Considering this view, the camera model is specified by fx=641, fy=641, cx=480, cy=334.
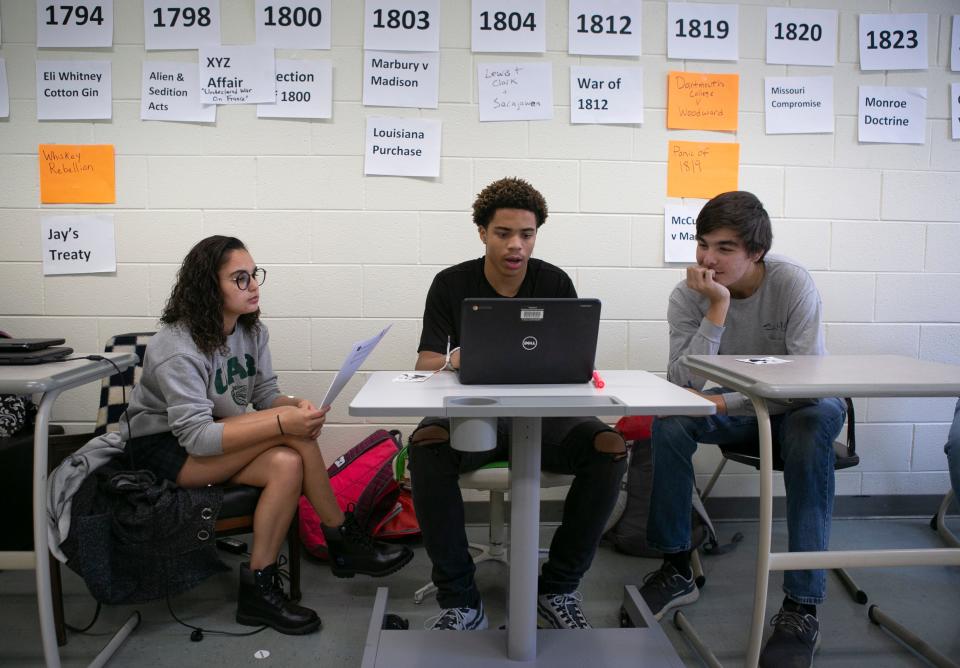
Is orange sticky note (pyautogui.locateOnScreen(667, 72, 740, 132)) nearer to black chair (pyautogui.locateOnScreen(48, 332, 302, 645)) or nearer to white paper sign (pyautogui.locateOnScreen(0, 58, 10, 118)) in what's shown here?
black chair (pyautogui.locateOnScreen(48, 332, 302, 645))

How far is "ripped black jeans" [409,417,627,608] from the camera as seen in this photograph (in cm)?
160

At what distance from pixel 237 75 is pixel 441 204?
0.86 metres

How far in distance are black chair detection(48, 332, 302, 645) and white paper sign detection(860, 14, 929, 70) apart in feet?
8.65

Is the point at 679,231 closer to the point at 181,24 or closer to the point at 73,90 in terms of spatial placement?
the point at 181,24

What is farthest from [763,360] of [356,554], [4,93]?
[4,93]

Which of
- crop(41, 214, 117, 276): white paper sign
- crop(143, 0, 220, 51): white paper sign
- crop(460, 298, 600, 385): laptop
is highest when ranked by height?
crop(143, 0, 220, 51): white paper sign

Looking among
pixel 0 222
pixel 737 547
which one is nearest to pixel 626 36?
pixel 737 547

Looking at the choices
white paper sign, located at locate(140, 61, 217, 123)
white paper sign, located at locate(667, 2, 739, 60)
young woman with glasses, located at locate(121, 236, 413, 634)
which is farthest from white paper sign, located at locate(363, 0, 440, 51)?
young woman with glasses, located at locate(121, 236, 413, 634)

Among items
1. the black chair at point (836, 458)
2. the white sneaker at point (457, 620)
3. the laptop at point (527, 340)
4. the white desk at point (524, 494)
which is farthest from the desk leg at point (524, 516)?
the black chair at point (836, 458)

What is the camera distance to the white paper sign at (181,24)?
2.29 meters

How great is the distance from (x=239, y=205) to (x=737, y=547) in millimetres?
2209

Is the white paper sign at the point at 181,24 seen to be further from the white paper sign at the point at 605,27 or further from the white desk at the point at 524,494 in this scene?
the white desk at the point at 524,494

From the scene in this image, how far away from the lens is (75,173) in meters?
2.33

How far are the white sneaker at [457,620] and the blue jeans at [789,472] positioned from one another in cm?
55
